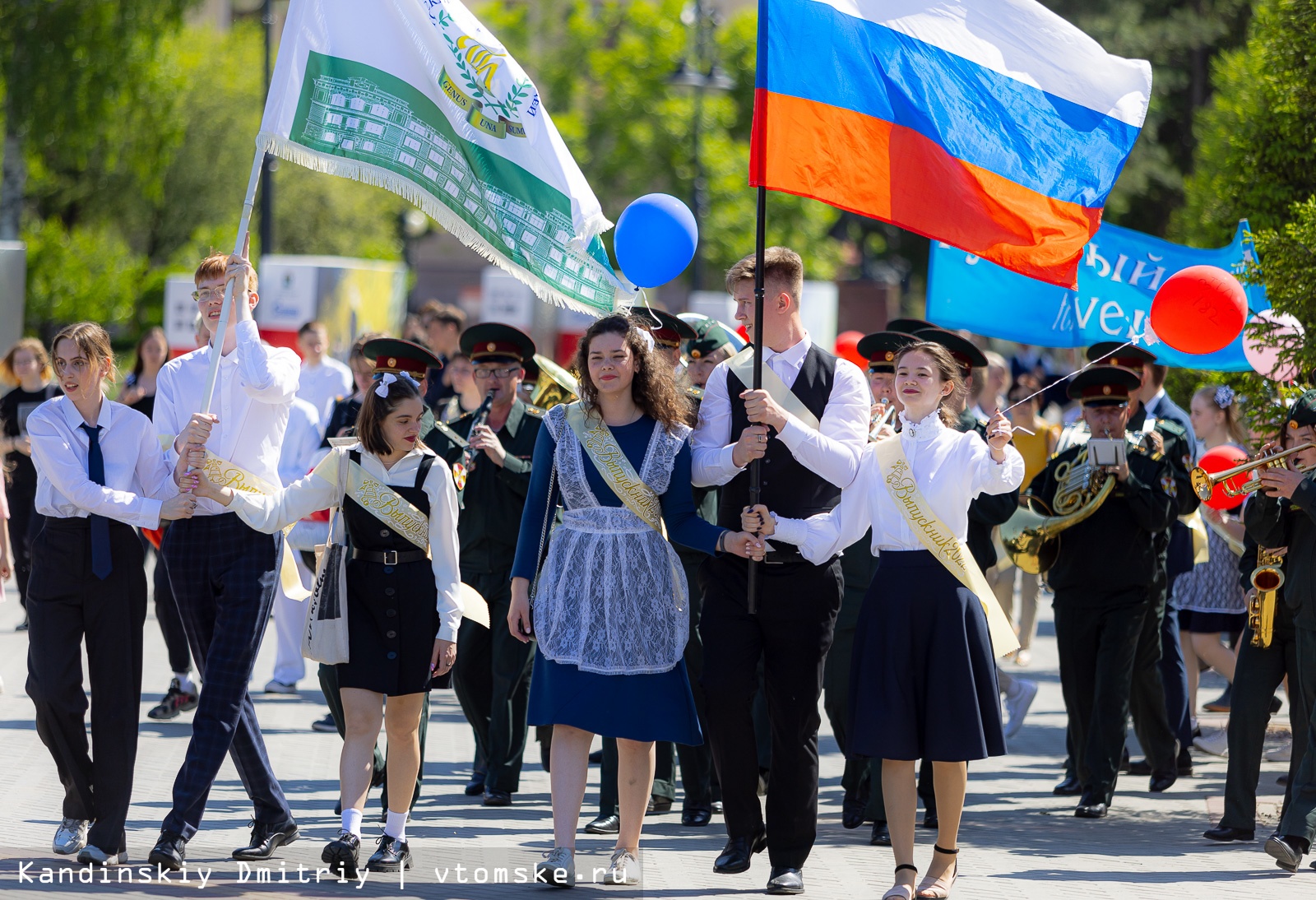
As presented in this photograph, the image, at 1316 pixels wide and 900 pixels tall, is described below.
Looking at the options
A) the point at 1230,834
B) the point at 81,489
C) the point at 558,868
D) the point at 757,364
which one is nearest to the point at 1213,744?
the point at 1230,834

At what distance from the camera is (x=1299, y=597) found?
7.23m

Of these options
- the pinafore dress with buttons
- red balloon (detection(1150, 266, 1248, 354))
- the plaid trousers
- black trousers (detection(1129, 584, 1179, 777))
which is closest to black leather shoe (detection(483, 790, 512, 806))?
the plaid trousers

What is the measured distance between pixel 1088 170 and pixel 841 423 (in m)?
1.58

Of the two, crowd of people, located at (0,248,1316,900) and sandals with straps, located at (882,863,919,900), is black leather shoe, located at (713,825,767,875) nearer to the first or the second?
crowd of people, located at (0,248,1316,900)

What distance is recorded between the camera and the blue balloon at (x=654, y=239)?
314 inches

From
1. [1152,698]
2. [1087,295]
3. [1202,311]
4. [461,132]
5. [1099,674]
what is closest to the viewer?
[461,132]

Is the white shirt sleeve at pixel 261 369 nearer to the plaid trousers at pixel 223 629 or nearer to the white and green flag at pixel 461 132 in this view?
the plaid trousers at pixel 223 629

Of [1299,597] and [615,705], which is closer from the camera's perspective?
[615,705]

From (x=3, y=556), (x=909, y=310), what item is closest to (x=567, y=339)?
(x=3, y=556)

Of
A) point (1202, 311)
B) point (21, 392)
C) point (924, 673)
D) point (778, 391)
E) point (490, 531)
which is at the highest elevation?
point (1202, 311)

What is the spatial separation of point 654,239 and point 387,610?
236cm

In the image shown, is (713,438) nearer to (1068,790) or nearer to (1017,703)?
(1068,790)

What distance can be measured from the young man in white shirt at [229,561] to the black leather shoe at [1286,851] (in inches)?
152

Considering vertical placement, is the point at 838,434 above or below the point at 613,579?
above
